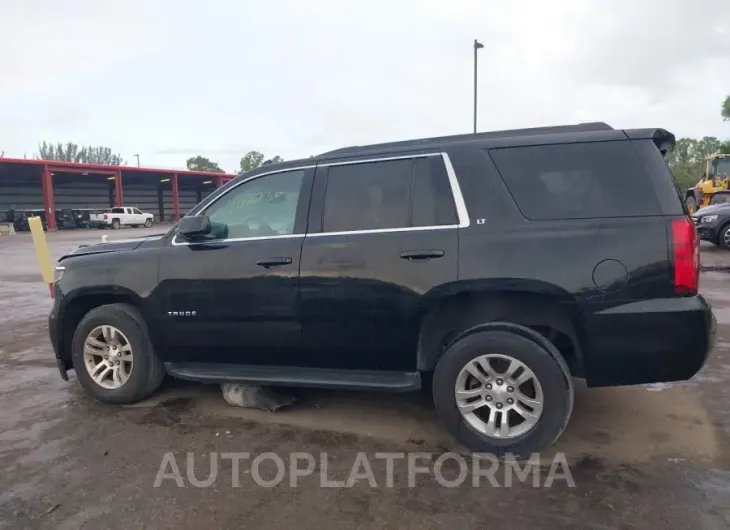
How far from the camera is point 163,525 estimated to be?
286 cm

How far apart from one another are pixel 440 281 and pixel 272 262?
119 centimetres

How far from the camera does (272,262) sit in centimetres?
398

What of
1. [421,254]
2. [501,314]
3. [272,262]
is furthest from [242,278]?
[501,314]

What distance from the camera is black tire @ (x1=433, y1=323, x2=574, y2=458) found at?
3381 millimetres

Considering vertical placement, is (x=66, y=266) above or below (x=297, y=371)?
above

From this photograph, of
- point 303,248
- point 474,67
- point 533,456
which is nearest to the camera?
point 533,456

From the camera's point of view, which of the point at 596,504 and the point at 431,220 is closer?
the point at 596,504

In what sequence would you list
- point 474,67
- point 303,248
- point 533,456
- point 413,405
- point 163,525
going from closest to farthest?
point 163,525, point 533,456, point 303,248, point 413,405, point 474,67

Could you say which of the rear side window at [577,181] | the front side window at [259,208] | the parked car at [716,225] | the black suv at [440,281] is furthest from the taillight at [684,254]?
the parked car at [716,225]

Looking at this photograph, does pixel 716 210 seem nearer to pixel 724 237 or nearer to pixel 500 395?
pixel 724 237

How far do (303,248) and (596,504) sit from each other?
232 cm

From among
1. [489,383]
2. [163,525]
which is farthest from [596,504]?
[163,525]

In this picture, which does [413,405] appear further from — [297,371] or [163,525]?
[163,525]

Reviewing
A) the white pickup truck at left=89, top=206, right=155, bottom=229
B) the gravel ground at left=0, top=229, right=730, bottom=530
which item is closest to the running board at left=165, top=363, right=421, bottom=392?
the gravel ground at left=0, top=229, right=730, bottom=530
